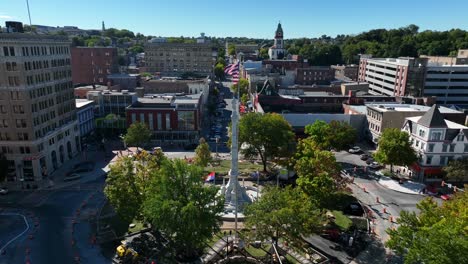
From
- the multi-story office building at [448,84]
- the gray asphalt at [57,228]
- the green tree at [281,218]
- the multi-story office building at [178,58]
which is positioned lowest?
the gray asphalt at [57,228]

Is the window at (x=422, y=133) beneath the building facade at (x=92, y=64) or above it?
beneath

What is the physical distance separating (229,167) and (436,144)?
140 feet

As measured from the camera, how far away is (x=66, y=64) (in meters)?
81.4

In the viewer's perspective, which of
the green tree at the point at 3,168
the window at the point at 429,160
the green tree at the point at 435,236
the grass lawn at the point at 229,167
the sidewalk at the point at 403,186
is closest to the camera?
the green tree at the point at 435,236

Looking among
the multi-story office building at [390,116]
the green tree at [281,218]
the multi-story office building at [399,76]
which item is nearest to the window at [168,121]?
the multi-story office building at [390,116]

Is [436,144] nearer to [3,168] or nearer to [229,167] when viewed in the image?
[229,167]

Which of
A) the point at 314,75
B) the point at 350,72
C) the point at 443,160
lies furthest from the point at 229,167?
the point at 350,72

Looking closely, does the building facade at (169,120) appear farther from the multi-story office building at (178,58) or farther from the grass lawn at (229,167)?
the multi-story office building at (178,58)

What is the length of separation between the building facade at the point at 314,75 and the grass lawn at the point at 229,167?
3324 inches

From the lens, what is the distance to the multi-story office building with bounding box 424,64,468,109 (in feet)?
385

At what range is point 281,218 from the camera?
124 ft

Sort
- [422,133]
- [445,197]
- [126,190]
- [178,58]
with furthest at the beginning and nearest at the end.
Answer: [178,58], [422,133], [445,197], [126,190]

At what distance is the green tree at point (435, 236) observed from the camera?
29328 mm

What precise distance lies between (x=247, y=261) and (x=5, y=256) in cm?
3135
